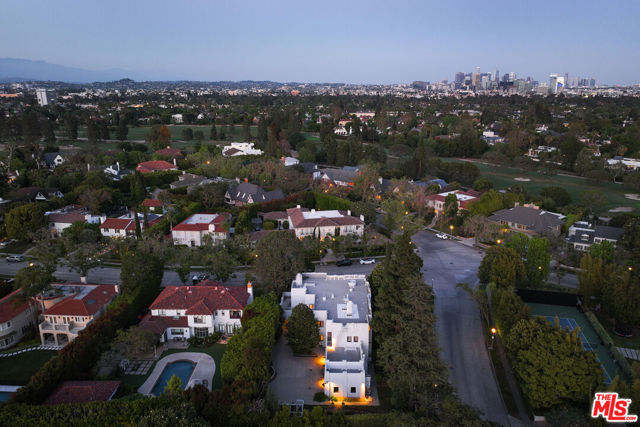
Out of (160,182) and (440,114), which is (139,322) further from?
(440,114)

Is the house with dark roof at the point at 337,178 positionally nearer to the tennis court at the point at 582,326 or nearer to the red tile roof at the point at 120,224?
the red tile roof at the point at 120,224

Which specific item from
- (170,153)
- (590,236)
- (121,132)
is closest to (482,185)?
(590,236)

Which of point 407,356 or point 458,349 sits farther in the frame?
point 458,349

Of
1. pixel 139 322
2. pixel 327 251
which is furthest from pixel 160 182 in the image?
pixel 139 322


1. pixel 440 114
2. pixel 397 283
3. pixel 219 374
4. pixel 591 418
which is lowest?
pixel 219 374

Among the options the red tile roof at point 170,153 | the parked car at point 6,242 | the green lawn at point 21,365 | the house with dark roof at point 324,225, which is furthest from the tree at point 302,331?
the red tile roof at point 170,153

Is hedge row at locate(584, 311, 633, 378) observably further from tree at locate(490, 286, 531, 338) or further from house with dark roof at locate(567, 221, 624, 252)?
house with dark roof at locate(567, 221, 624, 252)

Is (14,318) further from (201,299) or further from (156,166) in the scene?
(156,166)
